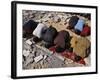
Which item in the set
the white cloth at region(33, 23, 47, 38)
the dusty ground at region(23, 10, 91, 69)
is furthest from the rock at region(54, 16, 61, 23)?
the white cloth at region(33, 23, 47, 38)

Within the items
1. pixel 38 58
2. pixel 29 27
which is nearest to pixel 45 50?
pixel 38 58

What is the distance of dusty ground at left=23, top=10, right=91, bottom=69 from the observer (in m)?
1.79

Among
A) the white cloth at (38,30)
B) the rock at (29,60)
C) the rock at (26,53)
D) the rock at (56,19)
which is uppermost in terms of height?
the rock at (56,19)

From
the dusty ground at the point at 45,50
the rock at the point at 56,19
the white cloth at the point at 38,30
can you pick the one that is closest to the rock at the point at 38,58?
the dusty ground at the point at 45,50

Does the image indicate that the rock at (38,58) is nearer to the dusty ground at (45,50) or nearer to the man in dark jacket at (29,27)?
the dusty ground at (45,50)

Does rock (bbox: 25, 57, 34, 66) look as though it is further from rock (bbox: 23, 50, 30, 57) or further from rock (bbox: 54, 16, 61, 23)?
rock (bbox: 54, 16, 61, 23)

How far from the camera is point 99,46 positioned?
208cm

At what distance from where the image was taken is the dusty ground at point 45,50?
1793 mm

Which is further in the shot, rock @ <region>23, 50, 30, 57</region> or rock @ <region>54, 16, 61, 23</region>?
rock @ <region>54, 16, 61, 23</region>
